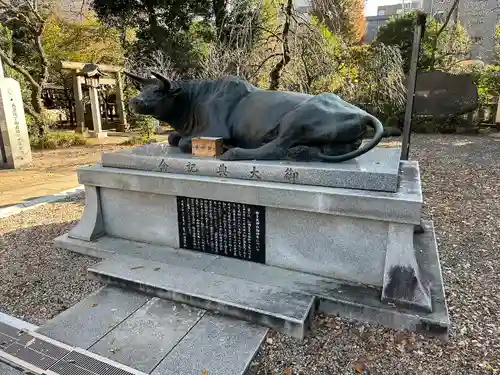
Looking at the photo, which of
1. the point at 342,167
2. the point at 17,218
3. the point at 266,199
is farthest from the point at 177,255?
the point at 17,218

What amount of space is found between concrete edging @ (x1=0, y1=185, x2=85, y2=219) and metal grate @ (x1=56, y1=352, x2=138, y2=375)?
3.77 metres

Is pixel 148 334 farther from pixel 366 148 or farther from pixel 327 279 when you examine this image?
pixel 366 148

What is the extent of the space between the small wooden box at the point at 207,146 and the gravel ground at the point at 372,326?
1.58 meters

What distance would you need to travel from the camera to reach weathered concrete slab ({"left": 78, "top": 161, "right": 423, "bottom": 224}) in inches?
103

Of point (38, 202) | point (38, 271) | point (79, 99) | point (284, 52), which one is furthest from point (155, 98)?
point (79, 99)

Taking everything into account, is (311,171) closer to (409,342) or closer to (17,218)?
(409,342)

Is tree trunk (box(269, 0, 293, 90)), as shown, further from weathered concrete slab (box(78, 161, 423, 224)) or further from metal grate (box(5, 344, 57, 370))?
metal grate (box(5, 344, 57, 370))

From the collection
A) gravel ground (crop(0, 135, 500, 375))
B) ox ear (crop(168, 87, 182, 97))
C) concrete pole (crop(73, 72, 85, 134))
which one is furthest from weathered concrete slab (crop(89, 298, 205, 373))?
concrete pole (crop(73, 72, 85, 134))


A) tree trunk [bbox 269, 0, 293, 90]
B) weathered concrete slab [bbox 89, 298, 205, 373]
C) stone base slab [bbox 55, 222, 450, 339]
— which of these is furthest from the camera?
tree trunk [bbox 269, 0, 293, 90]

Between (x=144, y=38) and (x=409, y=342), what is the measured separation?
15650 mm

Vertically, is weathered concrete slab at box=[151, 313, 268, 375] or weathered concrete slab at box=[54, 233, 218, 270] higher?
weathered concrete slab at box=[54, 233, 218, 270]

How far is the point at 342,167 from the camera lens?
3023 millimetres

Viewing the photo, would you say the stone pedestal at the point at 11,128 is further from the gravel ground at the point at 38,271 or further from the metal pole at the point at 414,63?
the metal pole at the point at 414,63

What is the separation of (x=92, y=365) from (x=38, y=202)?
447 centimetres
